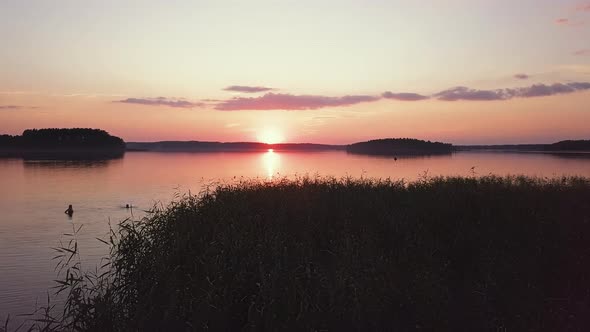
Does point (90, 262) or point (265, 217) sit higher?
point (265, 217)

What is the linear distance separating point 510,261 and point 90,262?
16.3 m

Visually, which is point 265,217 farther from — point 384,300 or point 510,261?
point 510,261

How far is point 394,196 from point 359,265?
9.93 metres

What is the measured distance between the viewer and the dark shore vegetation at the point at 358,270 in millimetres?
9031

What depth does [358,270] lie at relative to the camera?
10.5 meters

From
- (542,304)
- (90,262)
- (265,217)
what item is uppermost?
(265,217)

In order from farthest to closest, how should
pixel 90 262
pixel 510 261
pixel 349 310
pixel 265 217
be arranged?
pixel 90 262 → pixel 265 217 → pixel 510 261 → pixel 349 310

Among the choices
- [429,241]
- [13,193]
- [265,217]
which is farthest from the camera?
[13,193]

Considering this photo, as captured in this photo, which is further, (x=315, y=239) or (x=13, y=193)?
(x=13, y=193)

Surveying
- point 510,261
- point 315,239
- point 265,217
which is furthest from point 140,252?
point 510,261

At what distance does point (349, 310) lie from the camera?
29.7ft

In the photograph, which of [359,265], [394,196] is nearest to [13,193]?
[394,196]

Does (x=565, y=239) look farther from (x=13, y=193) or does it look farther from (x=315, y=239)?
(x=13, y=193)

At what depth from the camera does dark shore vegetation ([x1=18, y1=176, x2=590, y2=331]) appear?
9031 millimetres
